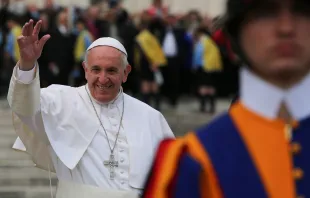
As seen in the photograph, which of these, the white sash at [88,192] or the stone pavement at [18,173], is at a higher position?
the white sash at [88,192]

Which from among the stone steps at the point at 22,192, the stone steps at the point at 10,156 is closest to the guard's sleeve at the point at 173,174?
the stone steps at the point at 22,192

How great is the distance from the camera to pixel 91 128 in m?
4.66

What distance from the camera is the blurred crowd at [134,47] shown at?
537 inches

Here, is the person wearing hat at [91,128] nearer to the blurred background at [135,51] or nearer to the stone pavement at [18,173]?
the stone pavement at [18,173]

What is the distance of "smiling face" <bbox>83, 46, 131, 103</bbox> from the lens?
4723 millimetres

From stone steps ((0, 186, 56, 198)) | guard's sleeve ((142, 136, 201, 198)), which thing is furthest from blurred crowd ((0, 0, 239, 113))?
guard's sleeve ((142, 136, 201, 198))

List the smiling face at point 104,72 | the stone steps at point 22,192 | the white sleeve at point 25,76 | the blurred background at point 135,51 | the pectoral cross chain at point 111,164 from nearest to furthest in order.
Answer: the white sleeve at point 25,76
the pectoral cross chain at point 111,164
the smiling face at point 104,72
the stone steps at point 22,192
the blurred background at point 135,51

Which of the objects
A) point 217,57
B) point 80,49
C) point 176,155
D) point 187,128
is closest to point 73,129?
point 176,155

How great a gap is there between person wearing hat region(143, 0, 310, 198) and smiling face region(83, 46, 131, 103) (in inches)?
100.0

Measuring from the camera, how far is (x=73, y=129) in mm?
4695

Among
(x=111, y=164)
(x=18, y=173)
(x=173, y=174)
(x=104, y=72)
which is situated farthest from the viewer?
(x=18, y=173)

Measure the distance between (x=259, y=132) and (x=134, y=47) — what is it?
11825mm

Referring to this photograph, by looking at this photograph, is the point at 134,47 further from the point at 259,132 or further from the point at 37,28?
the point at 259,132

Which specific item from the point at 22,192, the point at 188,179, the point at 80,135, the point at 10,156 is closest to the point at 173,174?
the point at 188,179
